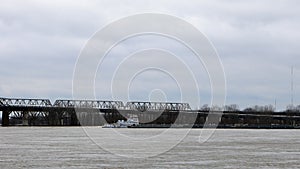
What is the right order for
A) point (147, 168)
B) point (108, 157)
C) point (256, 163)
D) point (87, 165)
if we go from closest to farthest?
point (147, 168), point (87, 165), point (256, 163), point (108, 157)

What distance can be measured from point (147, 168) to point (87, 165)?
444 cm

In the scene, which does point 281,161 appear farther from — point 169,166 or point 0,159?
point 0,159

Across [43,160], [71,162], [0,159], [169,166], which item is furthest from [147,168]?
[0,159]

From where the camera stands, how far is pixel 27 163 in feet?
127

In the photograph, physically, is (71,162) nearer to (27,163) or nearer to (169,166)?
(27,163)

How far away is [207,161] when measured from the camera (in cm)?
4097

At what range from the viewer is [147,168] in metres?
35.1

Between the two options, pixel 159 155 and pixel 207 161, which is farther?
pixel 159 155

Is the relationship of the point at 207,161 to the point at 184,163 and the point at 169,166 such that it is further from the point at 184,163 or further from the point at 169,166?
the point at 169,166

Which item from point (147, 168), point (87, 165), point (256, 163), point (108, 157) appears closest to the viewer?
point (147, 168)

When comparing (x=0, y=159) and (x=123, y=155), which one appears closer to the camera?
(x=0, y=159)

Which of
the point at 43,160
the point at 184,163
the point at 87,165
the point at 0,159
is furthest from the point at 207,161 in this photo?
the point at 0,159

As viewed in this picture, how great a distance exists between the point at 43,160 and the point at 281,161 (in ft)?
55.4

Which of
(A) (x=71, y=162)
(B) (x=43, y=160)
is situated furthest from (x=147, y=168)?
(B) (x=43, y=160)
